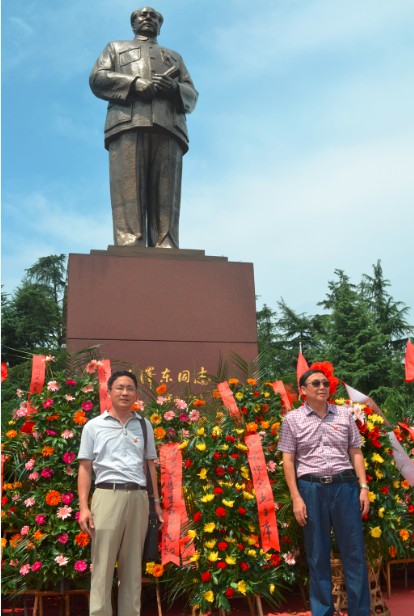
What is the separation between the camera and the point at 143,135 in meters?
5.23

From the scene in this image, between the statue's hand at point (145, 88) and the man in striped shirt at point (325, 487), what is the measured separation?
3053mm

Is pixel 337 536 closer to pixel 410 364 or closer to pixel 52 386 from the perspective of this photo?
pixel 52 386

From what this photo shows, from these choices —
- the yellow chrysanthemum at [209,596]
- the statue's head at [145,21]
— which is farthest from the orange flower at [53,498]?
the statue's head at [145,21]

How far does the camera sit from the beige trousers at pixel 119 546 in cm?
256

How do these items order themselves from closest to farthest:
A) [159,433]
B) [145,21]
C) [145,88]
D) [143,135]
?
[159,433] → [145,88] → [143,135] → [145,21]

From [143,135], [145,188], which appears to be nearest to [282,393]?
[145,188]

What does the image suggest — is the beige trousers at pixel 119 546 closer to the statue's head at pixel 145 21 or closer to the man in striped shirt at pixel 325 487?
the man in striped shirt at pixel 325 487

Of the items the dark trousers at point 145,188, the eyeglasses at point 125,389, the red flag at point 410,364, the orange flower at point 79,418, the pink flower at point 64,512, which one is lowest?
the pink flower at point 64,512

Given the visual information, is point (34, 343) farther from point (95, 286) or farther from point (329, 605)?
point (329, 605)

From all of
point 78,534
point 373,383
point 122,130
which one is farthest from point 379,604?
point 373,383

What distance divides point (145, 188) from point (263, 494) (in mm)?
2932

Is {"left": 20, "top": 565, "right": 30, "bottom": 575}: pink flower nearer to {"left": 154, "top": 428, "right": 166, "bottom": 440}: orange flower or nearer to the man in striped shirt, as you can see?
{"left": 154, "top": 428, "right": 166, "bottom": 440}: orange flower

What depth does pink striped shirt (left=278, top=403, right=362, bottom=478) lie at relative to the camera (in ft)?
9.23

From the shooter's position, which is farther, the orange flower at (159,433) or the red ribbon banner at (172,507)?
the orange flower at (159,433)
